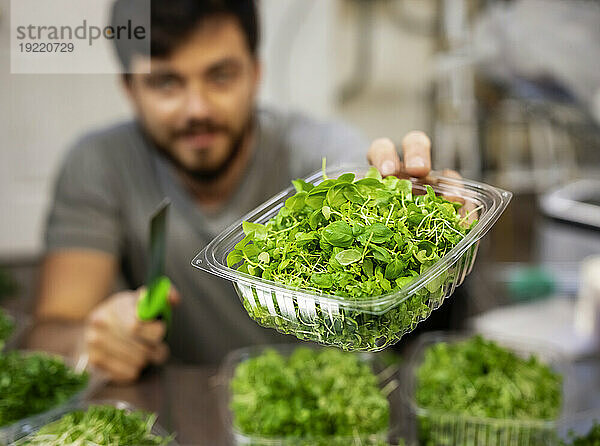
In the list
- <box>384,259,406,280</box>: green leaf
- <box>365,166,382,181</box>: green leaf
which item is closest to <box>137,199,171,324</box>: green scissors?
<box>365,166,382,181</box>: green leaf

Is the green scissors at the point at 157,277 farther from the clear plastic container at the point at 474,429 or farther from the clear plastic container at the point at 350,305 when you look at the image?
the clear plastic container at the point at 474,429

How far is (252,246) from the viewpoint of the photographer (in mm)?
725

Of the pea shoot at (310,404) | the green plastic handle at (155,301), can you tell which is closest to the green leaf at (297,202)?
the pea shoot at (310,404)

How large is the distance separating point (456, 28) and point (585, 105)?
147 centimetres

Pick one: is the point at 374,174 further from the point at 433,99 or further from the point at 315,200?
the point at 433,99

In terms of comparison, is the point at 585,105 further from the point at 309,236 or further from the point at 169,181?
the point at 309,236

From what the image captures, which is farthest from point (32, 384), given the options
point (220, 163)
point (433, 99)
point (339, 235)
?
point (433, 99)

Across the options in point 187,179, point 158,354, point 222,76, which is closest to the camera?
point 158,354

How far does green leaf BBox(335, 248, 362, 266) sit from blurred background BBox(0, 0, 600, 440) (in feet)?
1.08

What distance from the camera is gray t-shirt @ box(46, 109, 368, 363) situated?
65.2 inches

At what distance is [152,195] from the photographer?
1686mm

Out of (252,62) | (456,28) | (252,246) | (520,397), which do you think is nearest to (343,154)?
(252,62)

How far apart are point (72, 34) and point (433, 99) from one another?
270 centimetres

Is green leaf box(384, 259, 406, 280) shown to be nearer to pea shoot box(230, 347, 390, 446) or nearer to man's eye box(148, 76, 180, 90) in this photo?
pea shoot box(230, 347, 390, 446)
